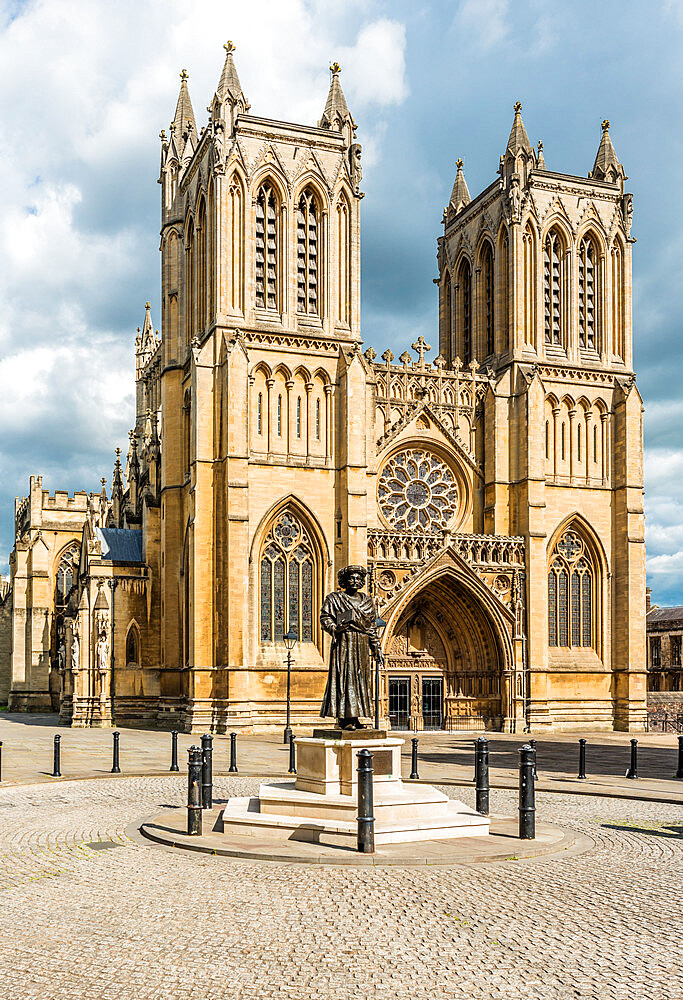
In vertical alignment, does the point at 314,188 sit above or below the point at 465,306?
above

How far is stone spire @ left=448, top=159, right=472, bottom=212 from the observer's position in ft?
159

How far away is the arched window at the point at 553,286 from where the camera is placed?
140ft

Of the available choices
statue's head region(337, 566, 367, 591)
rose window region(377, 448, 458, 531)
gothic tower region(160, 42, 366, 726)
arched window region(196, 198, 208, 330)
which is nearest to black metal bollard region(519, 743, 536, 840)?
statue's head region(337, 566, 367, 591)

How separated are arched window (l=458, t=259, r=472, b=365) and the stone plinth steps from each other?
34847 millimetres

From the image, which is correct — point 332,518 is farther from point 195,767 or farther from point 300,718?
point 195,767

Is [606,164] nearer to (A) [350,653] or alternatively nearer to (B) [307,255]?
(B) [307,255]

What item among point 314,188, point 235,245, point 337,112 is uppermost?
point 337,112

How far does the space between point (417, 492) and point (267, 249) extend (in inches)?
429

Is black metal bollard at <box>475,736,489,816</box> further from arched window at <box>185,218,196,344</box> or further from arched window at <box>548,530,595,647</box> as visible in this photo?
arched window at <box>185,218,196,344</box>

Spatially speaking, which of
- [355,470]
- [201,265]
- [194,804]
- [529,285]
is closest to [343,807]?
[194,804]

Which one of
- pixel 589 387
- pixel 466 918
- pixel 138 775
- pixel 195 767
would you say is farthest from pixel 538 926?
pixel 589 387

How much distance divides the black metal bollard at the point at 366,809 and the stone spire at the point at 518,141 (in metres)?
35.5

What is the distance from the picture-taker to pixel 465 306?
47.1 m

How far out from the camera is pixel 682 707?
46.8m
